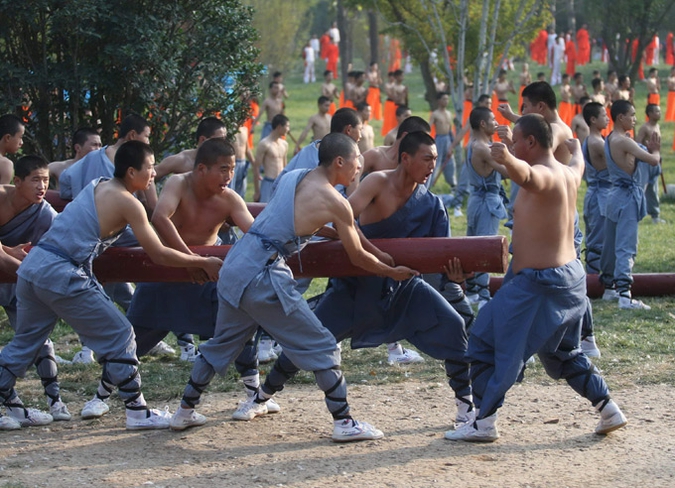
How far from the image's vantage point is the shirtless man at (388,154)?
26.6 feet

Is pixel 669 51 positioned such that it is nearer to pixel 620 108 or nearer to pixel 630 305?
A: pixel 620 108

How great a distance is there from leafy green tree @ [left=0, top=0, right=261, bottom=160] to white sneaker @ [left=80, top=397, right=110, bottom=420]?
373 cm

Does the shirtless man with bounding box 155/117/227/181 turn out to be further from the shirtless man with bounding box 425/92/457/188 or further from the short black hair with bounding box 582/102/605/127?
the shirtless man with bounding box 425/92/457/188

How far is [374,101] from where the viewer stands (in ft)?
92.7

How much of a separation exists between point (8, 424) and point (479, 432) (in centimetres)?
277

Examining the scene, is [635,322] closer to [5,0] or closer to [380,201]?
[380,201]

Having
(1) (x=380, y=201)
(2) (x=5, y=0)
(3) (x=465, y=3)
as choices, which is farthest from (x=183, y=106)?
(3) (x=465, y=3)

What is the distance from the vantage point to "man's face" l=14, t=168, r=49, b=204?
650 cm

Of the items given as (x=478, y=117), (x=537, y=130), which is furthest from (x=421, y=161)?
(x=478, y=117)

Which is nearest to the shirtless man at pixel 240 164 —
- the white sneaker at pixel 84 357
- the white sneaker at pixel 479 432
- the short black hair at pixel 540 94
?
the white sneaker at pixel 84 357

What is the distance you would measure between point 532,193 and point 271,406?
2135 millimetres

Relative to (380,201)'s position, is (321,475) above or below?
below

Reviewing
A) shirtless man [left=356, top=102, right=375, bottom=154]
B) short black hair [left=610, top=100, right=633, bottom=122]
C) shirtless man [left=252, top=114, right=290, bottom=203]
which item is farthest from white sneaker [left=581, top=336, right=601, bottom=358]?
shirtless man [left=356, top=102, right=375, bottom=154]

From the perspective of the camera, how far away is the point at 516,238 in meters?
5.71
